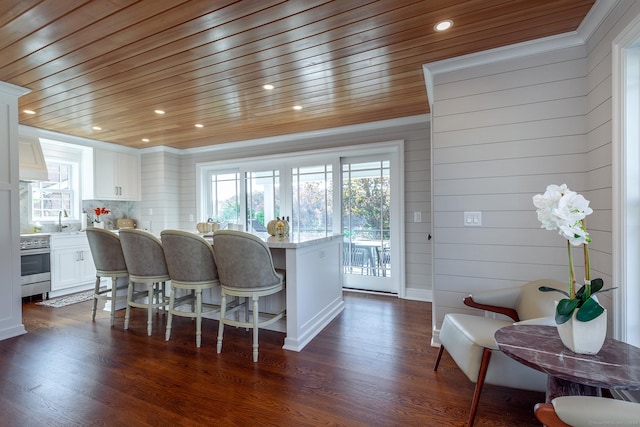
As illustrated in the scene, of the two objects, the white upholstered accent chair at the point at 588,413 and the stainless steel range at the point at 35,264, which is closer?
the white upholstered accent chair at the point at 588,413

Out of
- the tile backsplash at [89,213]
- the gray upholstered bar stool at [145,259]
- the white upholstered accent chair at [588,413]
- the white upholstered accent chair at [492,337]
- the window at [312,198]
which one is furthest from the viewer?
the window at [312,198]

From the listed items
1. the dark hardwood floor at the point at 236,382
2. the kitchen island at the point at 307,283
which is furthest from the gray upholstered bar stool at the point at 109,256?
the kitchen island at the point at 307,283

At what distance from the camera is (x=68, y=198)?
503cm

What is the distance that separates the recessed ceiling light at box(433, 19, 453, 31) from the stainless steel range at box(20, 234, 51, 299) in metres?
5.29

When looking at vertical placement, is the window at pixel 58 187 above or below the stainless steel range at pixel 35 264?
above

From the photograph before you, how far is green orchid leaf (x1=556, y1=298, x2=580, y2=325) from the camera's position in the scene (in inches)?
51.2

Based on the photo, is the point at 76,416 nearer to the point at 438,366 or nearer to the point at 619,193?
the point at 438,366

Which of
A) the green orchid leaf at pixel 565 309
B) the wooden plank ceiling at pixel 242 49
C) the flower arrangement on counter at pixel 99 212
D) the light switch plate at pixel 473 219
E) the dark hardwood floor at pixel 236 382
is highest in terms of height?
the wooden plank ceiling at pixel 242 49

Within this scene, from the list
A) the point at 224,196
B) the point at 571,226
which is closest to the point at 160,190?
the point at 224,196

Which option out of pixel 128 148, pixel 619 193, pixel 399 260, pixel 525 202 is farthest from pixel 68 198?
pixel 619 193

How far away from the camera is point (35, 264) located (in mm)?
4074

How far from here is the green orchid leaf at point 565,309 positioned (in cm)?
130

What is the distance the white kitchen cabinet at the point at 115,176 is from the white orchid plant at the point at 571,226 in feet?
19.5

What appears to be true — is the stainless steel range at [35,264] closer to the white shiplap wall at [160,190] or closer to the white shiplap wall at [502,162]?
the white shiplap wall at [160,190]
